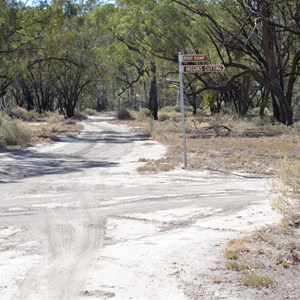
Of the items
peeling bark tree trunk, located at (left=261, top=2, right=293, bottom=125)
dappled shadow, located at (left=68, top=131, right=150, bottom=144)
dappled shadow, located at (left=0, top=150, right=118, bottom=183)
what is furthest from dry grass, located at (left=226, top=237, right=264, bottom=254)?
peeling bark tree trunk, located at (left=261, top=2, right=293, bottom=125)

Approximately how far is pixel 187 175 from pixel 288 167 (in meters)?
6.79

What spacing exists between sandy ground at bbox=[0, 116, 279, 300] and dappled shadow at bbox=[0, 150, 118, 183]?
96 cm

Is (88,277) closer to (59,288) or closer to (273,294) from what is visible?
(59,288)

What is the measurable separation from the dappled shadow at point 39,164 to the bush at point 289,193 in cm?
830

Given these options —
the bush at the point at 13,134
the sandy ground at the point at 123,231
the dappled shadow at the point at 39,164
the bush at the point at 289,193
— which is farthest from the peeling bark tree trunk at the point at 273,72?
the bush at the point at 289,193

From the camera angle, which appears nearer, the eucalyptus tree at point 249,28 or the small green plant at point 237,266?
the small green plant at point 237,266

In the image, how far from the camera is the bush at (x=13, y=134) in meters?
25.2

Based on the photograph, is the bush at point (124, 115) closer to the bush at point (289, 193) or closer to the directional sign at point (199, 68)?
the directional sign at point (199, 68)

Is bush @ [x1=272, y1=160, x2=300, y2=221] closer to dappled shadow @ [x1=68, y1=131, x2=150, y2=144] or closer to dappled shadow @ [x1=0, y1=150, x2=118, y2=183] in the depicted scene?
dappled shadow @ [x1=0, y1=150, x2=118, y2=183]

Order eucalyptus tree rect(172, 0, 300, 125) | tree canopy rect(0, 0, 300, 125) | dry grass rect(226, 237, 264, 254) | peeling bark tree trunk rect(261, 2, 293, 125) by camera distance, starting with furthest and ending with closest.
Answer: peeling bark tree trunk rect(261, 2, 293, 125), eucalyptus tree rect(172, 0, 300, 125), tree canopy rect(0, 0, 300, 125), dry grass rect(226, 237, 264, 254)

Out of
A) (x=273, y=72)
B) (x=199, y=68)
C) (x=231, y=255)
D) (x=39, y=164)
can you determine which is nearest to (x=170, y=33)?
(x=273, y=72)

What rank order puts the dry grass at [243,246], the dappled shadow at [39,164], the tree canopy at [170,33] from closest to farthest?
the dry grass at [243,246] → the dappled shadow at [39,164] → the tree canopy at [170,33]

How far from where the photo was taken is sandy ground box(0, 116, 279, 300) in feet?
18.4

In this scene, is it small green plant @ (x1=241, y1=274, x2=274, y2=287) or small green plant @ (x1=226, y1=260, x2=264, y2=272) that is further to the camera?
small green plant @ (x1=226, y1=260, x2=264, y2=272)
